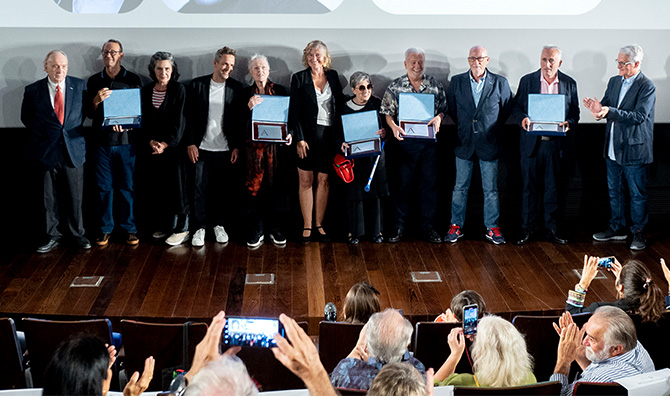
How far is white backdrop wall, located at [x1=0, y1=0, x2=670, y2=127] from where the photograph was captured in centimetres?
554

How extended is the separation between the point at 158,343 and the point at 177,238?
7.33ft

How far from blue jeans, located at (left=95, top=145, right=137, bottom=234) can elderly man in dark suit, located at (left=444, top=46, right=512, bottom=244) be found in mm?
2385

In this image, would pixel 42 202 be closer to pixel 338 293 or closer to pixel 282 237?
pixel 282 237

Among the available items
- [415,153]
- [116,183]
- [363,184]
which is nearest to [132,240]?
[116,183]

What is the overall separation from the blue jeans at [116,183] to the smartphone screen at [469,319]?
10.4ft

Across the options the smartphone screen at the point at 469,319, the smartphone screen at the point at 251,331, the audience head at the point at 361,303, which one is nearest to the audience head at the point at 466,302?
the smartphone screen at the point at 469,319

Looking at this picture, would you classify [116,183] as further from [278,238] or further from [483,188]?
[483,188]

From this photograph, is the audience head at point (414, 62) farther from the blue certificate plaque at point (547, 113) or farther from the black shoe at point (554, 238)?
the black shoe at point (554, 238)

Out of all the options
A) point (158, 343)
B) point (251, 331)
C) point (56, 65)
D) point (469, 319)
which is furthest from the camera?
point (56, 65)

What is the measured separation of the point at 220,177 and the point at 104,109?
102 centimetres

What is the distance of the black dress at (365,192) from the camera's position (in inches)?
213

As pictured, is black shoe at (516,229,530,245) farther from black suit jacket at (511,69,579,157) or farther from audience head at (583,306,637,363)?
audience head at (583,306,637,363)

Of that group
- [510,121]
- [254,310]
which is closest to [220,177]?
A: [254,310]

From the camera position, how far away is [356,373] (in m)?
2.80
